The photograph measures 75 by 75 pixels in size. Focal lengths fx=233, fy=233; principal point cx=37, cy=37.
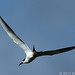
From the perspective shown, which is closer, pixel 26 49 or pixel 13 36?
pixel 26 49

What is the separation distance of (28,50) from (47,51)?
12.1 feet

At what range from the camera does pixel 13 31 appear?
46844 millimetres

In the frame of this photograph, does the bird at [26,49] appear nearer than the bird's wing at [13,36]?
Yes

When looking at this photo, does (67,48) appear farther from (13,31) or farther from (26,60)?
(13,31)

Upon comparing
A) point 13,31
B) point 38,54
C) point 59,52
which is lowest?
point 59,52

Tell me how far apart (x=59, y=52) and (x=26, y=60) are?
6.98 m

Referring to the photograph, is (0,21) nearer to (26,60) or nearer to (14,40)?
(14,40)

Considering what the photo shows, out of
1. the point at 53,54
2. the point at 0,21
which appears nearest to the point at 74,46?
the point at 53,54

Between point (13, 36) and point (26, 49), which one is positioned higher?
point (13, 36)

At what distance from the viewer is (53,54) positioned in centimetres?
4688

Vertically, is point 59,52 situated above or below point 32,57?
below

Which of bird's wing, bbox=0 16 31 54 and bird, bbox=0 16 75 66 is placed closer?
bird, bbox=0 16 75 66

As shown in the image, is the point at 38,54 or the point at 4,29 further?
the point at 4,29

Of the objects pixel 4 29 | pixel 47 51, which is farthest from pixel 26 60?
pixel 4 29
